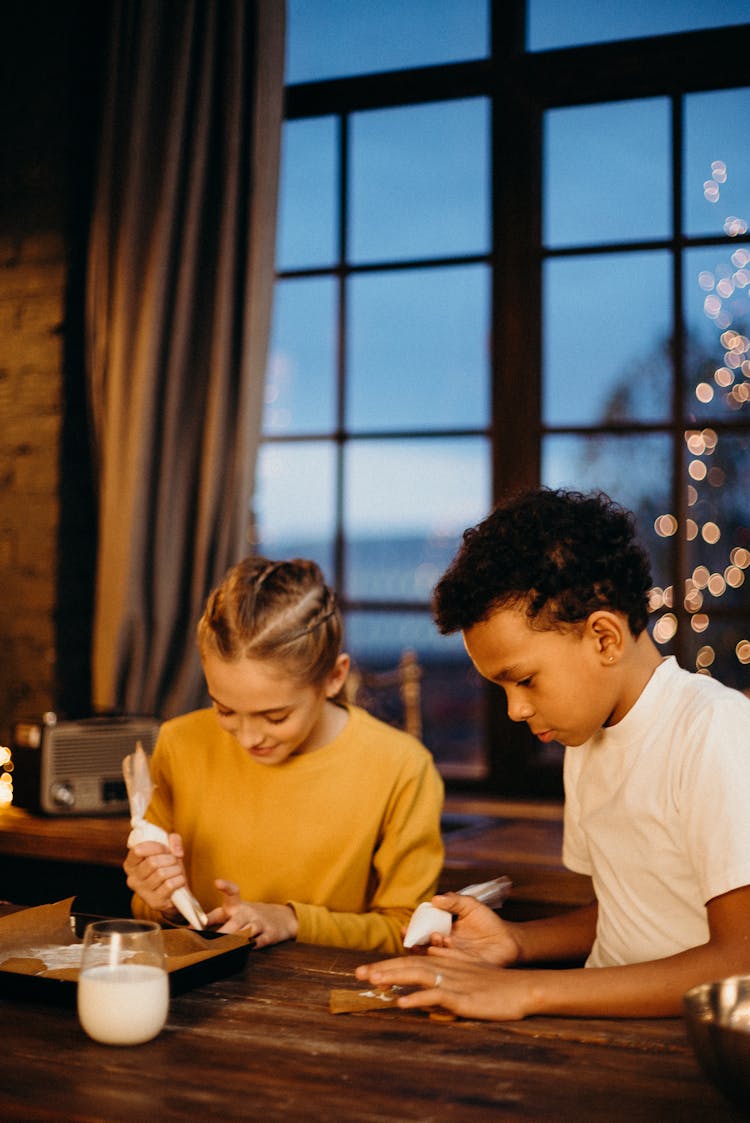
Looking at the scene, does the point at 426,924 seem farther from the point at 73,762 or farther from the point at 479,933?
the point at 73,762

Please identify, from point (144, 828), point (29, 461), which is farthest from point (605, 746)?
point (29, 461)

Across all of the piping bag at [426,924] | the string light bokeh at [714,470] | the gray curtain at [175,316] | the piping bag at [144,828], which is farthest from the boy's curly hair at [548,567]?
the gray curtain at [175,316]

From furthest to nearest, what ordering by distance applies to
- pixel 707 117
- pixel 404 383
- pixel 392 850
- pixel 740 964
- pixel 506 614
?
pixel 404 383 → pixel 707 117 → pixel 392 850 → pixel 506 614 → pixel 740 964

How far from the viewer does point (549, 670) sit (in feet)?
4.55

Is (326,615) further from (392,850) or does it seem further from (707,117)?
(707,117)

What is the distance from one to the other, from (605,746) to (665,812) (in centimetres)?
13

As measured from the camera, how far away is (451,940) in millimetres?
1416

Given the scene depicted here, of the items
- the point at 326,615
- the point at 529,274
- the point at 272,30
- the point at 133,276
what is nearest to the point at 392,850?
the point at 326,615

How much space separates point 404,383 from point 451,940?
6.98ft

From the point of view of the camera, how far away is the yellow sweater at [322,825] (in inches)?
72.0

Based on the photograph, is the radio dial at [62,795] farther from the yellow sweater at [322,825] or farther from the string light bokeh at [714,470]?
the string light bokeh at [714,470]

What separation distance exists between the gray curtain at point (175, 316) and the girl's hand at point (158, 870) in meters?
1.53

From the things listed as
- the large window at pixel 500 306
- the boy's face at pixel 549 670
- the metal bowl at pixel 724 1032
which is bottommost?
the metal bowl at pixel 724 1032

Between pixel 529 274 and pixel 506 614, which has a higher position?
pixel 529 274
